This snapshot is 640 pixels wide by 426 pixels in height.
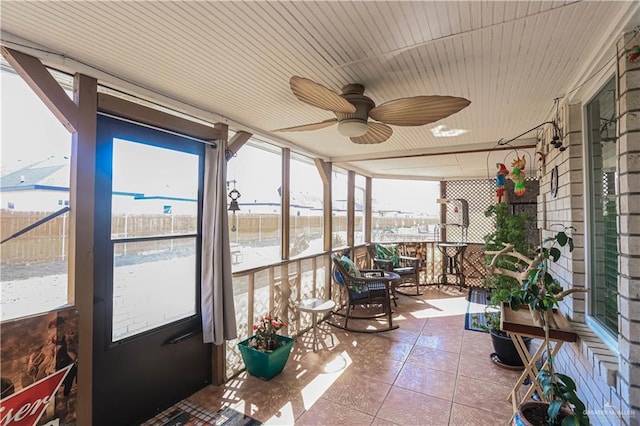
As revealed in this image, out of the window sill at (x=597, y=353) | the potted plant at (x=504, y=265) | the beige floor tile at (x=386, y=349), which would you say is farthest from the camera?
the beige floor tile at (x=386, y=349)

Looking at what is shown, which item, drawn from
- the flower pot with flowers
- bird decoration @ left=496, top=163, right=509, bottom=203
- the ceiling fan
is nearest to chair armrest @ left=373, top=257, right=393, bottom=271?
bird decoration @ left=496, top=163, right=509, bottom=203

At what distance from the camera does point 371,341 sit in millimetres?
3600

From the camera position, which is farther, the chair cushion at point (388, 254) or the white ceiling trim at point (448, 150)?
the chair cushion at point (388, 254)

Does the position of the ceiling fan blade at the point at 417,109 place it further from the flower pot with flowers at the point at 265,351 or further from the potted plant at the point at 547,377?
the flower pot with flowers at the point at 265,351

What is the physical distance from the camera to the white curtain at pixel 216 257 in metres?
2.52

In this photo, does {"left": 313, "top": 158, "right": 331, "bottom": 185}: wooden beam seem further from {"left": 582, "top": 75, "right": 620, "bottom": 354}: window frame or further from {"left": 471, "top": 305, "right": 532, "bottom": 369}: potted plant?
{"left": 582, "top": 75, "right": 620, "bottom": 354}: window frame

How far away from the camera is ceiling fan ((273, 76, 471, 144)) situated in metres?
1.57

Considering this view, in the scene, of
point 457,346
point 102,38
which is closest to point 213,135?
point 102,38

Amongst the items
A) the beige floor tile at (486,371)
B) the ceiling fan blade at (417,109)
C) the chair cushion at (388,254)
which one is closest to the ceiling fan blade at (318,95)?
the ceiling fan blade at (417,109)

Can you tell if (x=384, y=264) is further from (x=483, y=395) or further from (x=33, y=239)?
(x=33, y=239)

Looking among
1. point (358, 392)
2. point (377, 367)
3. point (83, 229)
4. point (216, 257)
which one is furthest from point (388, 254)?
point (83, 229)

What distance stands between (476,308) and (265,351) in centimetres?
372

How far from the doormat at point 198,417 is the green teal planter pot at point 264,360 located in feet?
1.47

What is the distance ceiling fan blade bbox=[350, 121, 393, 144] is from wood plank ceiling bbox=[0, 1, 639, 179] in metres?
0.26
